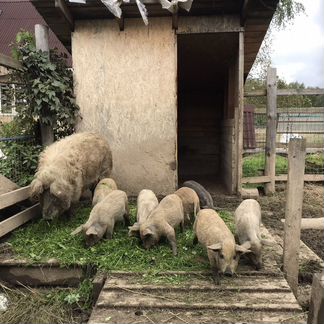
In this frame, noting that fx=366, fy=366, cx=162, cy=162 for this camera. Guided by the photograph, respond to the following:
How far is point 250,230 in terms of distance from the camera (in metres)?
4.38

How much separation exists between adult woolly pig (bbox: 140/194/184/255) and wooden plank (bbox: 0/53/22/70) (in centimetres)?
338

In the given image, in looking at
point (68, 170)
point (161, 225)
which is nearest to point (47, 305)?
point (161, 225)

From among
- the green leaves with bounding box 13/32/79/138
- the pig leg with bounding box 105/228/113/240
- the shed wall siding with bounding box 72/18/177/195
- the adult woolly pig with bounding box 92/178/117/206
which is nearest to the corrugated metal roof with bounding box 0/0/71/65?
the shed wall siding with bounding box 72/18/177/195

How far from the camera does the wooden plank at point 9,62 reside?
570cm

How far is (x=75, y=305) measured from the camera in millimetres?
4031

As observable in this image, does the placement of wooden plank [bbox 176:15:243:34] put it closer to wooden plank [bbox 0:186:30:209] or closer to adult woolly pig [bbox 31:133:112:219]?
adult woolly pig [bbox 31:133:112:219]

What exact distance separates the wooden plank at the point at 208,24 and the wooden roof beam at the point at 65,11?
2071 millimetres

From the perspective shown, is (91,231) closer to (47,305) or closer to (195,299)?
(47,305)

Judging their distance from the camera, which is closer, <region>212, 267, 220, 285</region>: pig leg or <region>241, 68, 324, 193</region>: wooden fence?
<region>212, 267, 220, 285</region>: pig leg

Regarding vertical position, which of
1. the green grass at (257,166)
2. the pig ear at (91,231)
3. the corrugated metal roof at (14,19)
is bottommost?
the green grass at (257,166)

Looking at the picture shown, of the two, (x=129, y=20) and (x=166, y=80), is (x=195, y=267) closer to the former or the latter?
(x=166, y=80)

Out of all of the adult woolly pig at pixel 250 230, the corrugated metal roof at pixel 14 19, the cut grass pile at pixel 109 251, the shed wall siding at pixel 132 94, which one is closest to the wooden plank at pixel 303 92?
the shed wall siding at pixel 132 94

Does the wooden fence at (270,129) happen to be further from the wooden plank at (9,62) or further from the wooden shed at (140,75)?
the wooden plank at (9,62)

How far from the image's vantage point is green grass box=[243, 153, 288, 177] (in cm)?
1098
